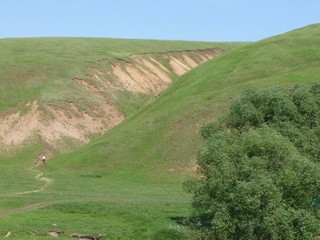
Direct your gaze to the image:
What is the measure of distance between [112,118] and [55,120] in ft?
49.3

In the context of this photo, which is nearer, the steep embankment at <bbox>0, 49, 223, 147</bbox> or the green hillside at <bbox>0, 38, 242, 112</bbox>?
the steep embankment at <bbox>0, 49, 223, 147</bbox>

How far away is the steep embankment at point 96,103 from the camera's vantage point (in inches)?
3964

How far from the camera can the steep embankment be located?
100688 millimetres

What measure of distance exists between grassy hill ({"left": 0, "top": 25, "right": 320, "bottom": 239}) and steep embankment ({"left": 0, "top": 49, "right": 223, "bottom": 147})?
6547mm

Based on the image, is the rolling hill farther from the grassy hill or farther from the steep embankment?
the grassy hill

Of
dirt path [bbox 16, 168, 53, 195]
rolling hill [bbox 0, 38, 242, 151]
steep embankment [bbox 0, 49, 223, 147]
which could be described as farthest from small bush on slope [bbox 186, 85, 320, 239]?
steep embankment [bbox 0, 49, 223, 147]

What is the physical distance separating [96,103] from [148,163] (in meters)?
39.3

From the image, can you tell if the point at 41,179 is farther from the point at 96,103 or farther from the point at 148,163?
the point at 96,103

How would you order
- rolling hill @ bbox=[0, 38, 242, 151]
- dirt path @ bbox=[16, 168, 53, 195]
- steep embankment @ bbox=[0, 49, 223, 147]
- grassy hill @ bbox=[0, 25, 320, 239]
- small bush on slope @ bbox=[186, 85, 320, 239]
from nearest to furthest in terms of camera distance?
small bush on slope @ bbox=[186, 85, 320, 239], grassy hill @ bbox=[0, 25, 320, 239], dirt path @ bbox=[16, 168, 53, 195], steep embankment @ bbox=[0, 49, 223, 147], rolling hill @ bbox=[0, 38, 242, 151]

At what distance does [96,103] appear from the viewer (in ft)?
385

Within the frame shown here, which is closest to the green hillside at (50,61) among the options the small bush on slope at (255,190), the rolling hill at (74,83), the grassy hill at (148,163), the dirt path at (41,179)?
the rolling hill at (74,83)

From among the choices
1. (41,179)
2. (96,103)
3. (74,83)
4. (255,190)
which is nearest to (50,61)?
(74,83)

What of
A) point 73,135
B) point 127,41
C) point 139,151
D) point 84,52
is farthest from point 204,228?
point 127,41

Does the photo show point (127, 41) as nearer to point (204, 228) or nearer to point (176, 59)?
point (176, 59)
